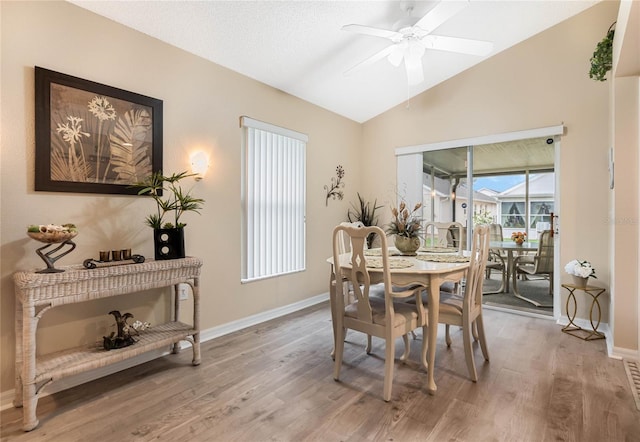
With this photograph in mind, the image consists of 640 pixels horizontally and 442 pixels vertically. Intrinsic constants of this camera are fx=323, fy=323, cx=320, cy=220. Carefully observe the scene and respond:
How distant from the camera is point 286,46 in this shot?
120 inches

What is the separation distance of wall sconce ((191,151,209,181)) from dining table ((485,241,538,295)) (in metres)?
3.78

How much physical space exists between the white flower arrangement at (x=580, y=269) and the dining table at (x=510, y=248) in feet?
2.91

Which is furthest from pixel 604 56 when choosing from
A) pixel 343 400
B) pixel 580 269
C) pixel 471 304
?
pixel 343 400

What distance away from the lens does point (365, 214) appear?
16.2 ft

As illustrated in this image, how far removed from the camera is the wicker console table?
5.75 feet


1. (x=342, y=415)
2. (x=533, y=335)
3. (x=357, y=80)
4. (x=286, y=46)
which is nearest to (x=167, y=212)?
(x=286, y=46)

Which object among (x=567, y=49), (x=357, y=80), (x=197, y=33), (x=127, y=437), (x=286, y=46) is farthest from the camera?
(x=357, y=80)

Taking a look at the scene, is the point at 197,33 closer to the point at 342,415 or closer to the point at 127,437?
the point at 127,437

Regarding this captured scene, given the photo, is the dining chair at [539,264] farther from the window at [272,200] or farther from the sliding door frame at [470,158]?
the window at [272,200]

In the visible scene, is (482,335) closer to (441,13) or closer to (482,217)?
(482,217)

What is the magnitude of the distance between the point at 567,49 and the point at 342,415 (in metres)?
4.18

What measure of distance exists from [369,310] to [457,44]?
2195 mm

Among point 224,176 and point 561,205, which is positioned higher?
point 224,176

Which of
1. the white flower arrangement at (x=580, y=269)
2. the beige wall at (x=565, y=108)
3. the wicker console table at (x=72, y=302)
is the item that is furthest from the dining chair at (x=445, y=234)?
the wicker console table at (x=72, y=302)
